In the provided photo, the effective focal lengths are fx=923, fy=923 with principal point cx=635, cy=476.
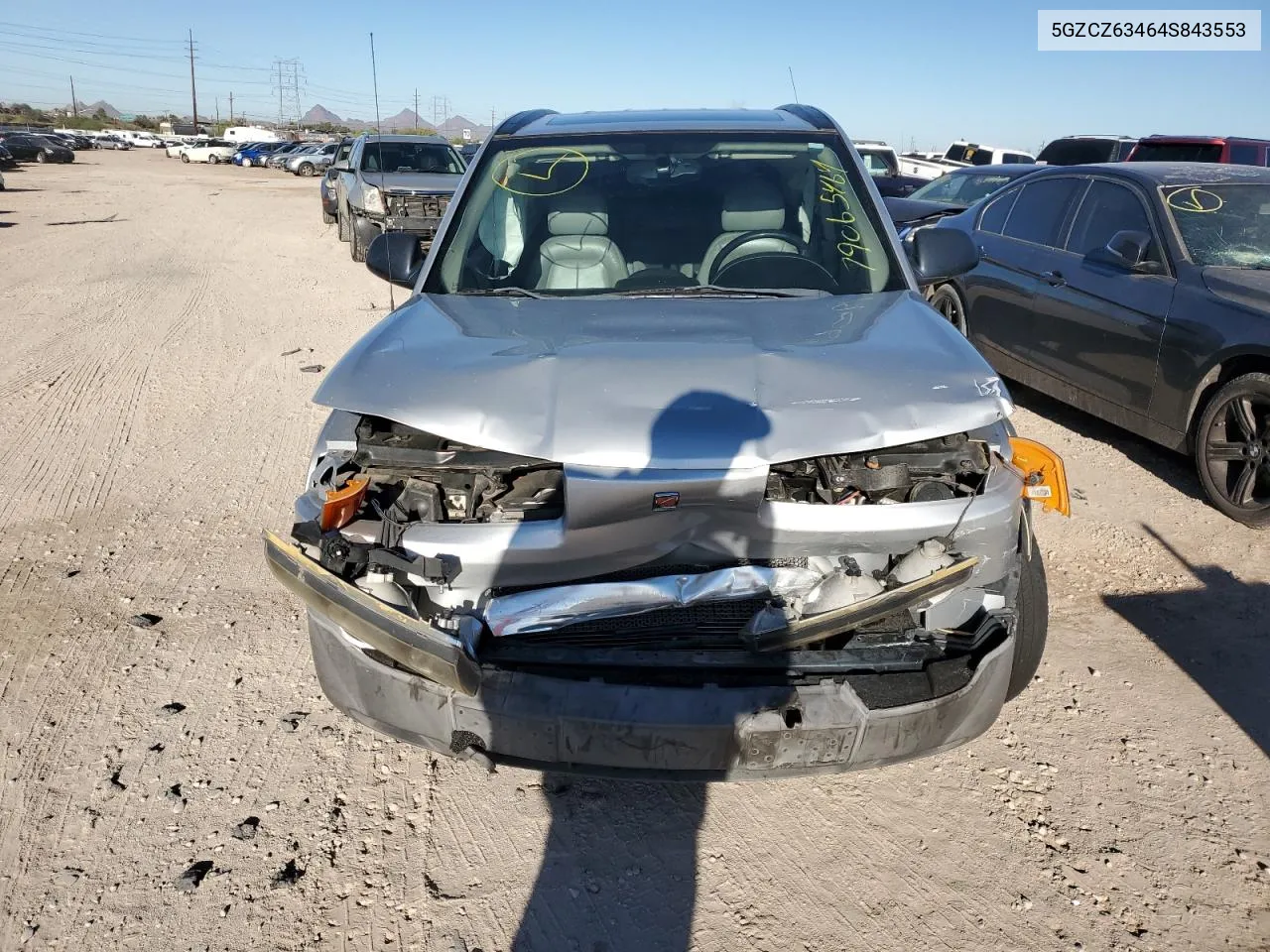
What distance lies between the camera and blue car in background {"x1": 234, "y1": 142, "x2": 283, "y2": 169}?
53.1 m

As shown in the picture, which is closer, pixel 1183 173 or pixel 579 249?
pixel 579 249

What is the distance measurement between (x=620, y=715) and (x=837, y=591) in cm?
70

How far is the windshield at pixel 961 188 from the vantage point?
38.6ft

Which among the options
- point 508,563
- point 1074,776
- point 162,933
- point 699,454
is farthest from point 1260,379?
point 162,933

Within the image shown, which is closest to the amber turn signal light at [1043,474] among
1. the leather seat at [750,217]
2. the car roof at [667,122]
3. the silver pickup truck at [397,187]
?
the leather seat at [750,217]

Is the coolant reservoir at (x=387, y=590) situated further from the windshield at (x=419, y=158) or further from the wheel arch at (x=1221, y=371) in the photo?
the windshield at (x=419, y=158)

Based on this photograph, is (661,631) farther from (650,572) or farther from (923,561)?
(923,561)

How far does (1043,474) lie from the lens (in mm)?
2748

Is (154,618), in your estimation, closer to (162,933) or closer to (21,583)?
(21,583)

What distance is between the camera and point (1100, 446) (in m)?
6.02

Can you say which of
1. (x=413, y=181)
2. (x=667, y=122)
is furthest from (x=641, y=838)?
(x=413, y=181)

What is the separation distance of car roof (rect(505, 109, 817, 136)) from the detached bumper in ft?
8.00

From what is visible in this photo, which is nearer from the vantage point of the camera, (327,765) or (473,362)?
(473,362)

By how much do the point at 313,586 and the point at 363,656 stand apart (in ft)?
0.77
